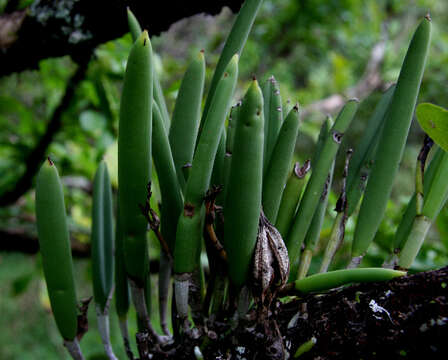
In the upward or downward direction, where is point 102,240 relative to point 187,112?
downward

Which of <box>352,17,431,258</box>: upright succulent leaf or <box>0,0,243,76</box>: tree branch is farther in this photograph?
<box>0,0,243,76</box>: tree branch

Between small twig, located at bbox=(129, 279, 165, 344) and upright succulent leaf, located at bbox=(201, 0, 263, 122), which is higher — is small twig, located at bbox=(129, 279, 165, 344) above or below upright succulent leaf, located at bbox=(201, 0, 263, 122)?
below

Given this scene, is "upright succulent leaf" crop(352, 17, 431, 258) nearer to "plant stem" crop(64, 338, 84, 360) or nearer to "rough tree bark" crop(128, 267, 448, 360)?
"rough tree bark" crop(128, 267, 448, 360)

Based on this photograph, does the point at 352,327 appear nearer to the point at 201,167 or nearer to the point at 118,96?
the point at 201,167

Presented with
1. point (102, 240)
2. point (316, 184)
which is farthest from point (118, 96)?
point (316, 184)

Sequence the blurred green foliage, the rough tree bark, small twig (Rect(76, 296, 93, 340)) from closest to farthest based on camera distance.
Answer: the rough tree bark < small twig (Rect(76, 296, 93, 340)) < the blurred green foliage

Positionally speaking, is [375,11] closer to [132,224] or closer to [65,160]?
[65,160]

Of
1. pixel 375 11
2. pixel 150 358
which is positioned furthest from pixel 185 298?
pixel 375 11

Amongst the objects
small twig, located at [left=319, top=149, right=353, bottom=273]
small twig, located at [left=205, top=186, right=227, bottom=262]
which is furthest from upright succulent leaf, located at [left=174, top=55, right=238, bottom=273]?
small twig, located at [left=319, top=149, right=353, bottom=273]
